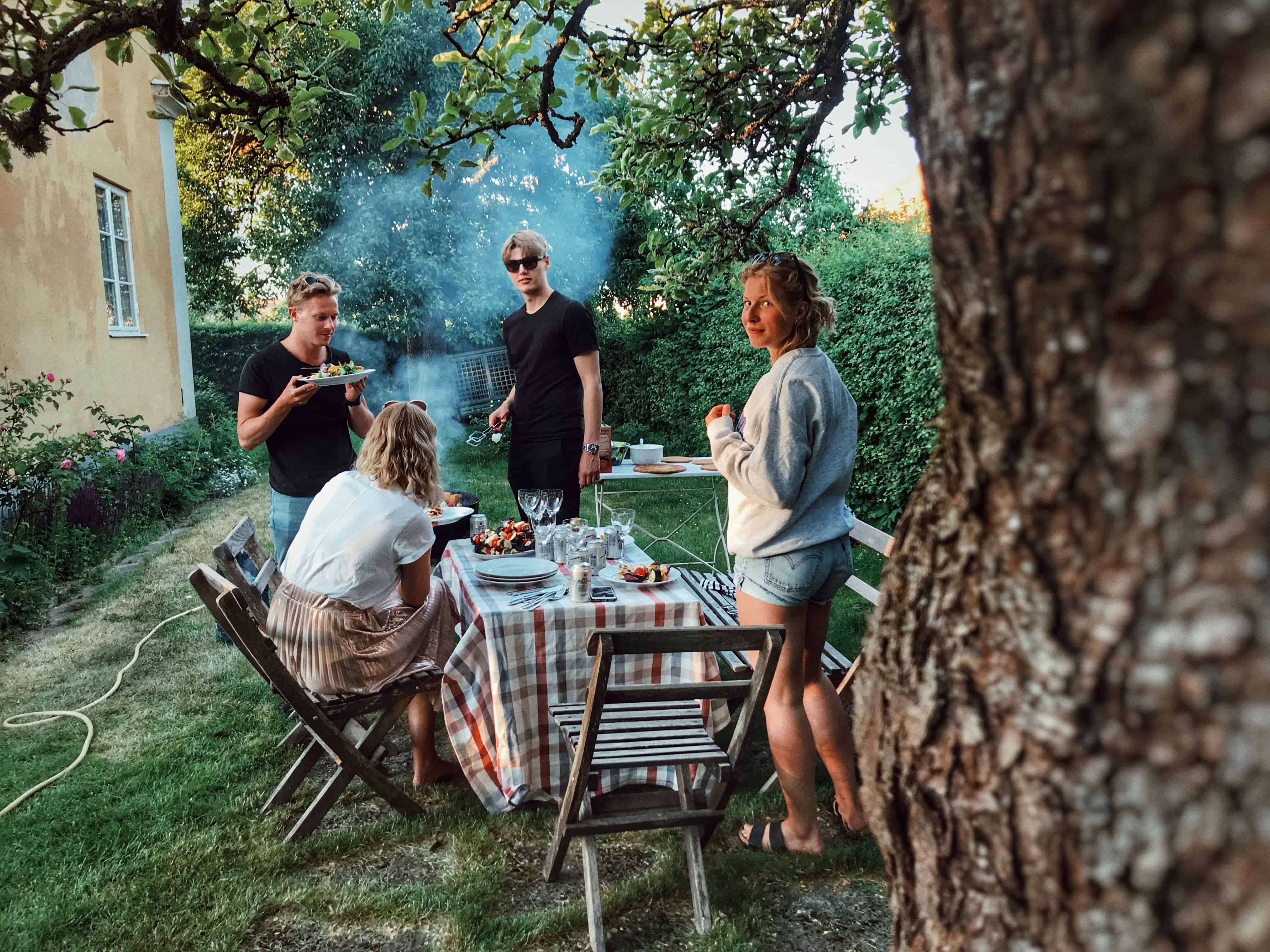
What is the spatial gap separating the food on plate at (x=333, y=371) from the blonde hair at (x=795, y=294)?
237cm

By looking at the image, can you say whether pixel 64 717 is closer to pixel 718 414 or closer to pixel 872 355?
pixel 718 414

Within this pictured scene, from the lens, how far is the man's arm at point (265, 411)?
4305 millimetres

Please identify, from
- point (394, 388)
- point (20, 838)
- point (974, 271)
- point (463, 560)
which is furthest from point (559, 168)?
point (974, 271)

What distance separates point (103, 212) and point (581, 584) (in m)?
9.86

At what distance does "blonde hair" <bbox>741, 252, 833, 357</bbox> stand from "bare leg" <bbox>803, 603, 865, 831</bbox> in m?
0.99

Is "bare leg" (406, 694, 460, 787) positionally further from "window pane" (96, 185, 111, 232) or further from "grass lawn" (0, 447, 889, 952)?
"window pane" (96, 185, 111, 232)

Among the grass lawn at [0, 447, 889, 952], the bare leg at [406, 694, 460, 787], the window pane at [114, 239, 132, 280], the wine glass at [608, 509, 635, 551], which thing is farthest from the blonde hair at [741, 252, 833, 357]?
the window pane at [114, 239, 132, 280]

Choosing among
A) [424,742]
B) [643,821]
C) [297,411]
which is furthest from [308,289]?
[643,821]

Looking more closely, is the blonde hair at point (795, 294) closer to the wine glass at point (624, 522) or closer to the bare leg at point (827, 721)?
the bare leg at point (827, 721)

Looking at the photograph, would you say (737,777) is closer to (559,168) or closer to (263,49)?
(263,49)

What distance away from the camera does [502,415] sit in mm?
5270

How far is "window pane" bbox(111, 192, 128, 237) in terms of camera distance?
10.7 meters

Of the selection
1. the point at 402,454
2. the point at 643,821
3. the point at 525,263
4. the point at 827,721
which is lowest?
A: the point at 643,821

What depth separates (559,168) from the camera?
50.5 ft
